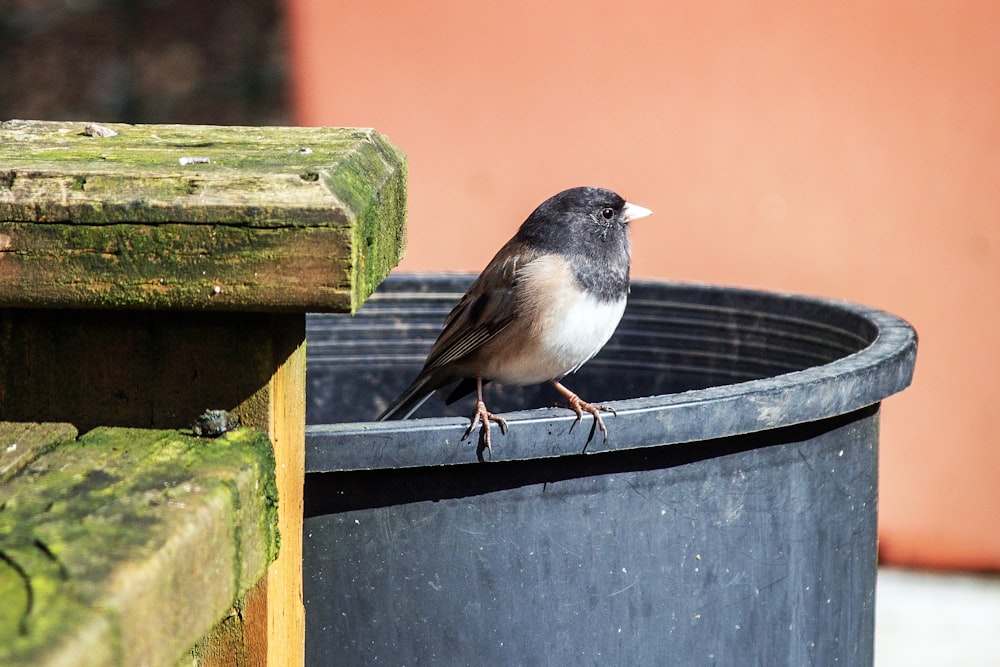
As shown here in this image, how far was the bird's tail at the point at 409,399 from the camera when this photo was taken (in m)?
2.32

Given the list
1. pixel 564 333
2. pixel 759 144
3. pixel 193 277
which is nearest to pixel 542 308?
pixel 564 333

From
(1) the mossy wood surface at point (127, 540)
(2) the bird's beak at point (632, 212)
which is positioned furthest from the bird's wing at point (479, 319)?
(1) the mossy wood surface at point (127, 540)

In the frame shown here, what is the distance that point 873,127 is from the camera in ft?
12.0

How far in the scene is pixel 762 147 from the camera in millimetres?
3688

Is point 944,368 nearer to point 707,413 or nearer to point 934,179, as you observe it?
point 934,179

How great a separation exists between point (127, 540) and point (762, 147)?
3.01 m

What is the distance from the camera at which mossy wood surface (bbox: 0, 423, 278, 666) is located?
822 millimetres

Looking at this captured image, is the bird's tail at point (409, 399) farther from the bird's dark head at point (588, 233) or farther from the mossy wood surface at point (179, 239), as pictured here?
the mossy wood surface at point (179, 239)

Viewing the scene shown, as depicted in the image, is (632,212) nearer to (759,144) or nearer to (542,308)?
(542,308)

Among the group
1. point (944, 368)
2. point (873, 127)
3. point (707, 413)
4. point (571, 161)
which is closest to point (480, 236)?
point (571, 161)

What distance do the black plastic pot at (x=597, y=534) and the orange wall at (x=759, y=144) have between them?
7.06 feet

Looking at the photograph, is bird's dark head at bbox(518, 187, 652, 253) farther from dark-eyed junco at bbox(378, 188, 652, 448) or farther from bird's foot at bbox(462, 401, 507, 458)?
bird's foot at bbox(462, 401, 507, 458)

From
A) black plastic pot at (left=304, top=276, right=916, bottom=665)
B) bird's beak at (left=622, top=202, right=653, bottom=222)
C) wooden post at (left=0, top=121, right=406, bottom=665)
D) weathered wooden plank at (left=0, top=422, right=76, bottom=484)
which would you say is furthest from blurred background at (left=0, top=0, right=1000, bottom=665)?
weathered wooden plank at (left=0, top=422, right=76, bottom=484)

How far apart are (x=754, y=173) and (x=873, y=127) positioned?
358mm
